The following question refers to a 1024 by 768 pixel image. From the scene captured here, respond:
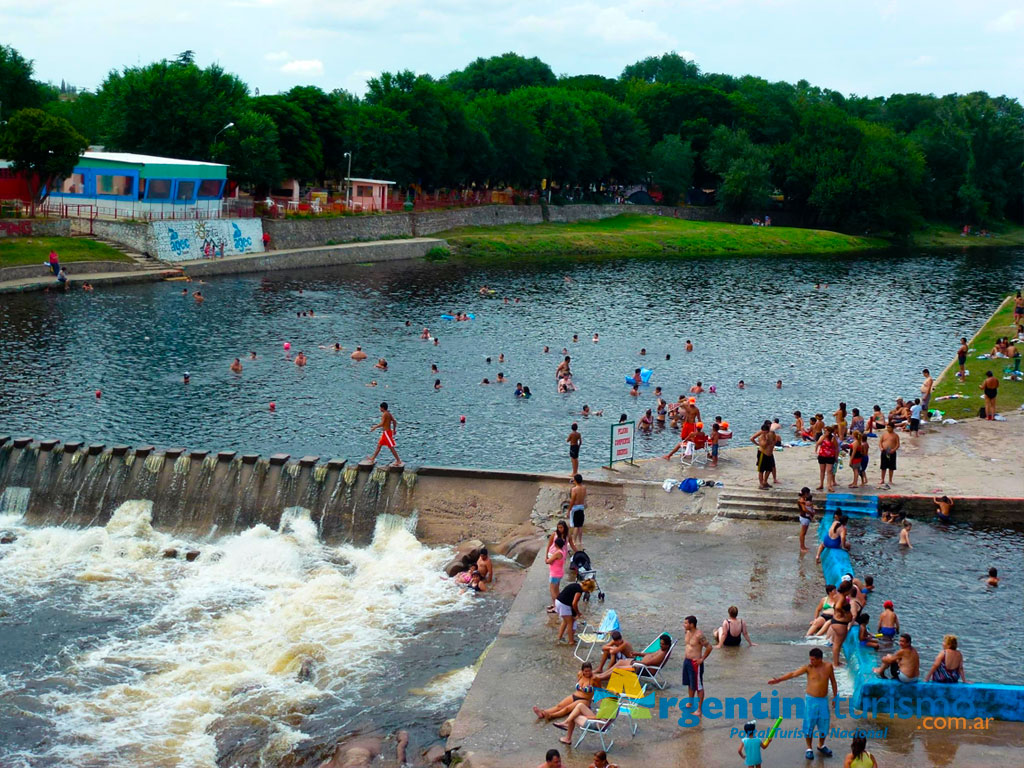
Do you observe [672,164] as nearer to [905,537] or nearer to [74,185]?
[74,185]

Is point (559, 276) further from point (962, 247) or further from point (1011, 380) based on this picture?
point (962, 247)

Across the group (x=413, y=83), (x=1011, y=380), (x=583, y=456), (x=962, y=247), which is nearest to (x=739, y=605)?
(x=583, y=456)

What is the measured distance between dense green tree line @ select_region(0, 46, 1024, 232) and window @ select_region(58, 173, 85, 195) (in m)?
10.1

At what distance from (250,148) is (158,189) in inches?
499

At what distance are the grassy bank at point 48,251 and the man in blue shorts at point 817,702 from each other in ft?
221

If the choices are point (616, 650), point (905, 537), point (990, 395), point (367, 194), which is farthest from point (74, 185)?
point (616, 650)

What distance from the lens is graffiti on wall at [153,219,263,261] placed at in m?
86.8

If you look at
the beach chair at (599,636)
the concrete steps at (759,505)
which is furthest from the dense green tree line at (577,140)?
the beach chair at (599,636)

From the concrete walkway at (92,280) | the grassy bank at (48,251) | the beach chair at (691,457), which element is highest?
the grassy bank at (48,251)

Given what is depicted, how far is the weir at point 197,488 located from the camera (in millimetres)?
33719

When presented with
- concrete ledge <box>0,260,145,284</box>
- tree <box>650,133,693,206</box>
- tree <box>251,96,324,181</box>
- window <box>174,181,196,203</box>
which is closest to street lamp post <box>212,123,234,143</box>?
→ window <box>174,181,196,203</box>

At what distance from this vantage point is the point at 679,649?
23547 millimetres

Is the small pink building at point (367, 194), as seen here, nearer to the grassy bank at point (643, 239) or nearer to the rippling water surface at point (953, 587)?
the grassy bank at point (643, 239)

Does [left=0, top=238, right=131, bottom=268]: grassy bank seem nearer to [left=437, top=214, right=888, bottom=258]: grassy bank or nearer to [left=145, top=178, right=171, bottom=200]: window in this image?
[left=145, top=178, right=171, bottom=200]: window
